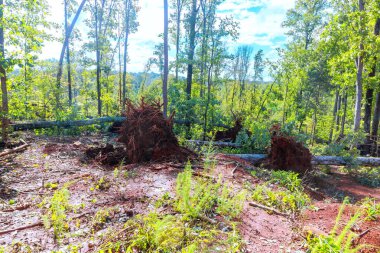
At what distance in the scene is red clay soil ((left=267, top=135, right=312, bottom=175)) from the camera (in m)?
7.40

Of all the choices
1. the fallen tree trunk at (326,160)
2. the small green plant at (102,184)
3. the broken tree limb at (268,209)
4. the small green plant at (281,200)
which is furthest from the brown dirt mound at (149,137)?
the fallen tree trunk at (326,160)

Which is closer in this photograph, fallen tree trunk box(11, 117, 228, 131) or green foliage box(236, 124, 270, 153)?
green foliage box(236, 124, 270, 153)

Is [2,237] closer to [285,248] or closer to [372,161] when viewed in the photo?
[285,248]

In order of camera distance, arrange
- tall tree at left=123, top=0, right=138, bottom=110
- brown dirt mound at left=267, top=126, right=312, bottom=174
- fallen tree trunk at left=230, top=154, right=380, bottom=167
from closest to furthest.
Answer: brown dirt mound at left=267, top=126, right=312, bottom=174
fallen tree trunk at left=230, top=154, right=380, bottom=167
tall tree at left=123, top=0, right=138, bottom=110

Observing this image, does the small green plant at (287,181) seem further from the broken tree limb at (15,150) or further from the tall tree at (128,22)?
the tall tree at (128,22)

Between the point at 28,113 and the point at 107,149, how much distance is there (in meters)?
7.82

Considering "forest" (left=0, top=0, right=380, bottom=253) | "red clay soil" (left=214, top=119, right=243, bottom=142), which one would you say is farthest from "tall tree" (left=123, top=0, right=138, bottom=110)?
"red clay soil" (left=214, top=119, right=243, bottom=142)

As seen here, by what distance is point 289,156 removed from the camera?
741 centimetres

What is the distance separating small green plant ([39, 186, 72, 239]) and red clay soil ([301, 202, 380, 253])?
10.3 feet

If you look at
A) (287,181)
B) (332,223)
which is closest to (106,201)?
(332,223)

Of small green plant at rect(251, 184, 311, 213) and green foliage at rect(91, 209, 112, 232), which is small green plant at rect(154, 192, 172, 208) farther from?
small green plant at rect(251, 184, 311, 213)

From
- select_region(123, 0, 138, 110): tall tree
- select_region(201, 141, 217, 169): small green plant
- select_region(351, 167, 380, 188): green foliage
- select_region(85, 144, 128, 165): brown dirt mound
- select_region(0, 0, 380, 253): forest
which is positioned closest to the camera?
select_region(0, 0, 380, 253): forest

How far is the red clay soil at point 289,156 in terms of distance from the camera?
7.40m

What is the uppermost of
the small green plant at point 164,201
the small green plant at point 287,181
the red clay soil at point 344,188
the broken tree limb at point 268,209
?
the small green plant at point 164,201
